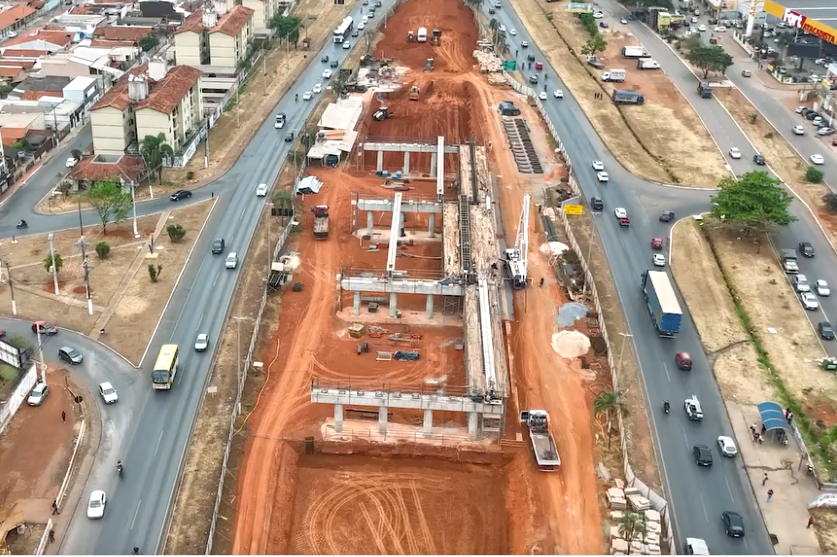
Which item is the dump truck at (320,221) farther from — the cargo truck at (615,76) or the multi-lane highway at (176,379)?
the cargo truck at (615,76)

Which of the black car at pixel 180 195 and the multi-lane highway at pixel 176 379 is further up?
the black car at pixel 180 195

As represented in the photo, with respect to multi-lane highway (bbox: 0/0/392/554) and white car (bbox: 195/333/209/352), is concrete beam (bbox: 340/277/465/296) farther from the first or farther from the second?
white car (bbox: 195/333/209/352)

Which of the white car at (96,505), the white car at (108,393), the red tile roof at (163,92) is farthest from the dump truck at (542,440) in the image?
the red tile roof at (163,92)

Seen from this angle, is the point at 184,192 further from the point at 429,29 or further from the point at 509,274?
the point at 429,29

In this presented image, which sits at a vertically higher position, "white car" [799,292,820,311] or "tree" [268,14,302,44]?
"tree" [268,14,302,44]

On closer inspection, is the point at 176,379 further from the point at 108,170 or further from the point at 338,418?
the point at 108,170

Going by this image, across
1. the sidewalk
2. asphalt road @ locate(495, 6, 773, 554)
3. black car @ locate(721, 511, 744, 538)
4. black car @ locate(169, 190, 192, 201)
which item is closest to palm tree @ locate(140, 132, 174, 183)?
black car @ locate(169, 190, 192, 201)
